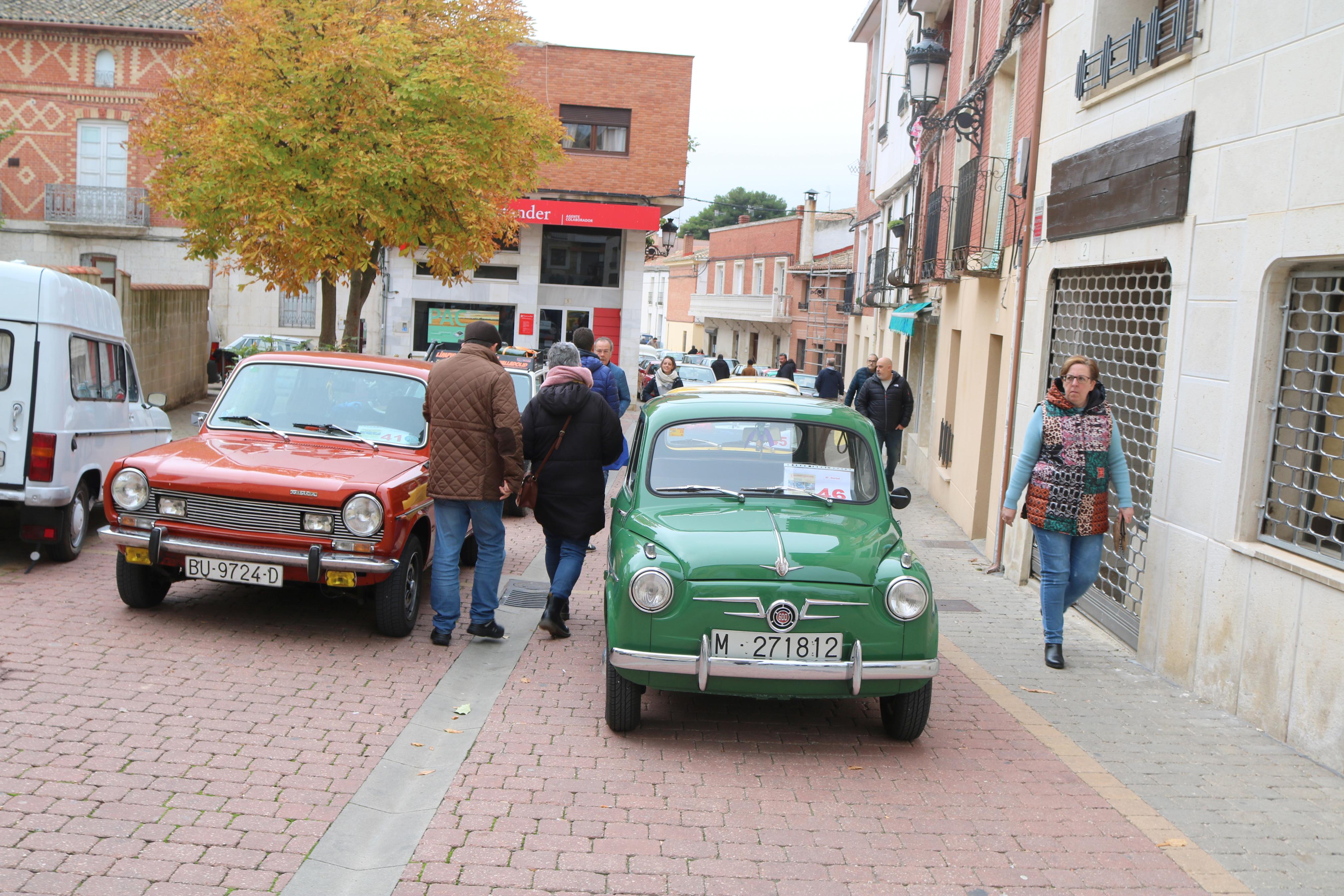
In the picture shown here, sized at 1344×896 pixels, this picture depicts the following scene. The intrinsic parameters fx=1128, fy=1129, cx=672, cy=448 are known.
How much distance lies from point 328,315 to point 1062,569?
1272 centimetres

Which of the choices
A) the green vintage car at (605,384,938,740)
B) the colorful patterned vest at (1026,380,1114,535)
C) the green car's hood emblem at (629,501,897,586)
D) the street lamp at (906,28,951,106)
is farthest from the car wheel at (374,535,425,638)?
the street lamp at (906,28,951,106)

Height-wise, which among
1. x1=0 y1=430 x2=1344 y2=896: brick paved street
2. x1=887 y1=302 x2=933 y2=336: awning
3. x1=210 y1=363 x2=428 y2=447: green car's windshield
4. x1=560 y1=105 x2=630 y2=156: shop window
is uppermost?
x1=560 y1=105 x2=630 y2=156: shop window

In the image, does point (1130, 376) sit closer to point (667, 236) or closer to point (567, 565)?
point (567, 565)

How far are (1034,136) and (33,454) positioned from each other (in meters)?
8.81

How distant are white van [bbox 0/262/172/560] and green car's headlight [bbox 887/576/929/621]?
20.0ft

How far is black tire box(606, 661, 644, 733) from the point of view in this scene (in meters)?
5.55

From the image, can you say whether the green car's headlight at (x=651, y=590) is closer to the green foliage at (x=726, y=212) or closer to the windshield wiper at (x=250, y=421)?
the windshield wiper at (x=250, y=421)

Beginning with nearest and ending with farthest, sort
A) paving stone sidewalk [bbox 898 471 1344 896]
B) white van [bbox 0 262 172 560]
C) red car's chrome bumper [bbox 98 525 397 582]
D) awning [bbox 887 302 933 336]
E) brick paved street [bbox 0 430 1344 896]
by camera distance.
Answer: brick paved street [bbox 0 430 1344 896]
paving stone sidewalk [bbox 898 471 1344 896]
red car's chrome bumper [bbox 98 525 397 582]
white van [bbox 0 262 172 560]
awning [bbox 887 302 933 336]

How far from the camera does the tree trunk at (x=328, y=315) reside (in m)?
16.6

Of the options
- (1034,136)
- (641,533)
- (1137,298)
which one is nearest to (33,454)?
(641,533)

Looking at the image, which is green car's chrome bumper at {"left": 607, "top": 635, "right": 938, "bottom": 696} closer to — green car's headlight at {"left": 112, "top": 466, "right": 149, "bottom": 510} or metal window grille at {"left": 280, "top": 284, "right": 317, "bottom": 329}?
green car's headlight at {"left": 112, "top": 466, "right": 149, "bottom": 510}

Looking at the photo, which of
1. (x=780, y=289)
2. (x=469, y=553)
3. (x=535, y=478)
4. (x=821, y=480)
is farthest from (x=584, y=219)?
(x=780, y=289)

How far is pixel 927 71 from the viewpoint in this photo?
1512 centimetres

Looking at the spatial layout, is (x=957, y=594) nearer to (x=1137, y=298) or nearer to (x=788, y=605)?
(x=1137, y=298)
